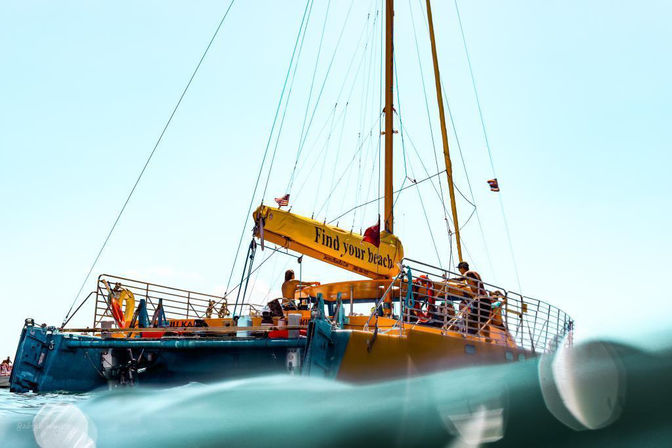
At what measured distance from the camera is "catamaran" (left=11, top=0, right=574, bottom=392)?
7922 millimetres

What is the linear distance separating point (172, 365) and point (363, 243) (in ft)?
16.7

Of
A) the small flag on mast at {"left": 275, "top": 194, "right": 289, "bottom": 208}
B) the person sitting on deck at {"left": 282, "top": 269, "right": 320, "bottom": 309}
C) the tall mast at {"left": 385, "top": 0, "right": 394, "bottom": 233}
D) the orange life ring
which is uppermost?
the tall mast at {"left": 385, "top": 0, "right": 394, "bottom": 233}

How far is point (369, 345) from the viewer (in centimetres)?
772

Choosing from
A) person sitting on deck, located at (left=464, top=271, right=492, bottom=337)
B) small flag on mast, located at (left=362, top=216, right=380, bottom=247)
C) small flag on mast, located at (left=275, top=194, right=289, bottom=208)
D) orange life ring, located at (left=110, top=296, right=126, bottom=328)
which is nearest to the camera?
person sitting on deck, located at (left=464, top=271, right=492, bottom=337)

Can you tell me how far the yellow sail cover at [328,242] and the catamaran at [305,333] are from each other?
0.07ft

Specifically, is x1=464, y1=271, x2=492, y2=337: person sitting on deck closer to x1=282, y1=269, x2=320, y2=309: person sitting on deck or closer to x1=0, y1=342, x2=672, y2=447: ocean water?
x1=0, y1=342, x2=672, y2=447: ocean water

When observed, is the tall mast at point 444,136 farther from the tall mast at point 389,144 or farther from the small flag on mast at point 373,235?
the small flag on mast at point 373,235

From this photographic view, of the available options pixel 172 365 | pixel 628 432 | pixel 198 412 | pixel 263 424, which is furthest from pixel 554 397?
pixel 172 365

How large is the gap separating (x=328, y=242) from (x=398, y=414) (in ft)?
21.5

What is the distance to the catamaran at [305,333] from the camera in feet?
26.0

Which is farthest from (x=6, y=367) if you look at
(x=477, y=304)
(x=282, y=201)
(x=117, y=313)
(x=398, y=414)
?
(x=398, y=414)

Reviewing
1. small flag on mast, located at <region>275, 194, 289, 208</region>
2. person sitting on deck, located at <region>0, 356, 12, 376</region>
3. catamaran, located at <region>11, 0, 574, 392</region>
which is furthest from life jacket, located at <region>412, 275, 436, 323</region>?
person sitting on deck, located at <region>0, 356, 12, 376</region>

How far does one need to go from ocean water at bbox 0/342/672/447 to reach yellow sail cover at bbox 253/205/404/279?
4.79m

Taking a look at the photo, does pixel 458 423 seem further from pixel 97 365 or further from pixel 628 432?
pixel 97 365
